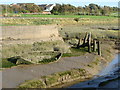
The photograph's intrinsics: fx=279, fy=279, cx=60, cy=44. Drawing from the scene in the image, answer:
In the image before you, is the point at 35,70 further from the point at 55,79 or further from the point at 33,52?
the point at 33,52

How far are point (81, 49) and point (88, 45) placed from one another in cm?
149

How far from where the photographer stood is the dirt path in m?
22.3

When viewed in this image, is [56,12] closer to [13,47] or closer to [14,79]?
[13,47]

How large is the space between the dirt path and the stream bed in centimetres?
143

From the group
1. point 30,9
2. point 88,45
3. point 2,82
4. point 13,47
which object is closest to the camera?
point 2,82

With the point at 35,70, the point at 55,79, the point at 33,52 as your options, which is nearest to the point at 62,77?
the point at 55,79

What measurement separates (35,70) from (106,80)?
644 centimetres

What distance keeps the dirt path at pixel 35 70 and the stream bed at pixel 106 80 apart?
1434 mm

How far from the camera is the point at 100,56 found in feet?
111

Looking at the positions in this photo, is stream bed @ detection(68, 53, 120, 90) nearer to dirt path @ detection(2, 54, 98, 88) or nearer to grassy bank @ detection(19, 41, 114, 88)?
grassy bank @ detection(19, 41, 114, 88)

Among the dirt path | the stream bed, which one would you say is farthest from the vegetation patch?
the stream bed

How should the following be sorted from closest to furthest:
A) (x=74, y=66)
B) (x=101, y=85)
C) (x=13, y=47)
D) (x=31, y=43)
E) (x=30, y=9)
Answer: (x=101, y=85), (x=74, y=66), (x=13, y=47), (x=31, y=43), (x=30, y=9)

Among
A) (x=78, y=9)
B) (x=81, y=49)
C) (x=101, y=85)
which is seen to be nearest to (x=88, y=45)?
(x=81, y=49)

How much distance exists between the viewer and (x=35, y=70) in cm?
2536
